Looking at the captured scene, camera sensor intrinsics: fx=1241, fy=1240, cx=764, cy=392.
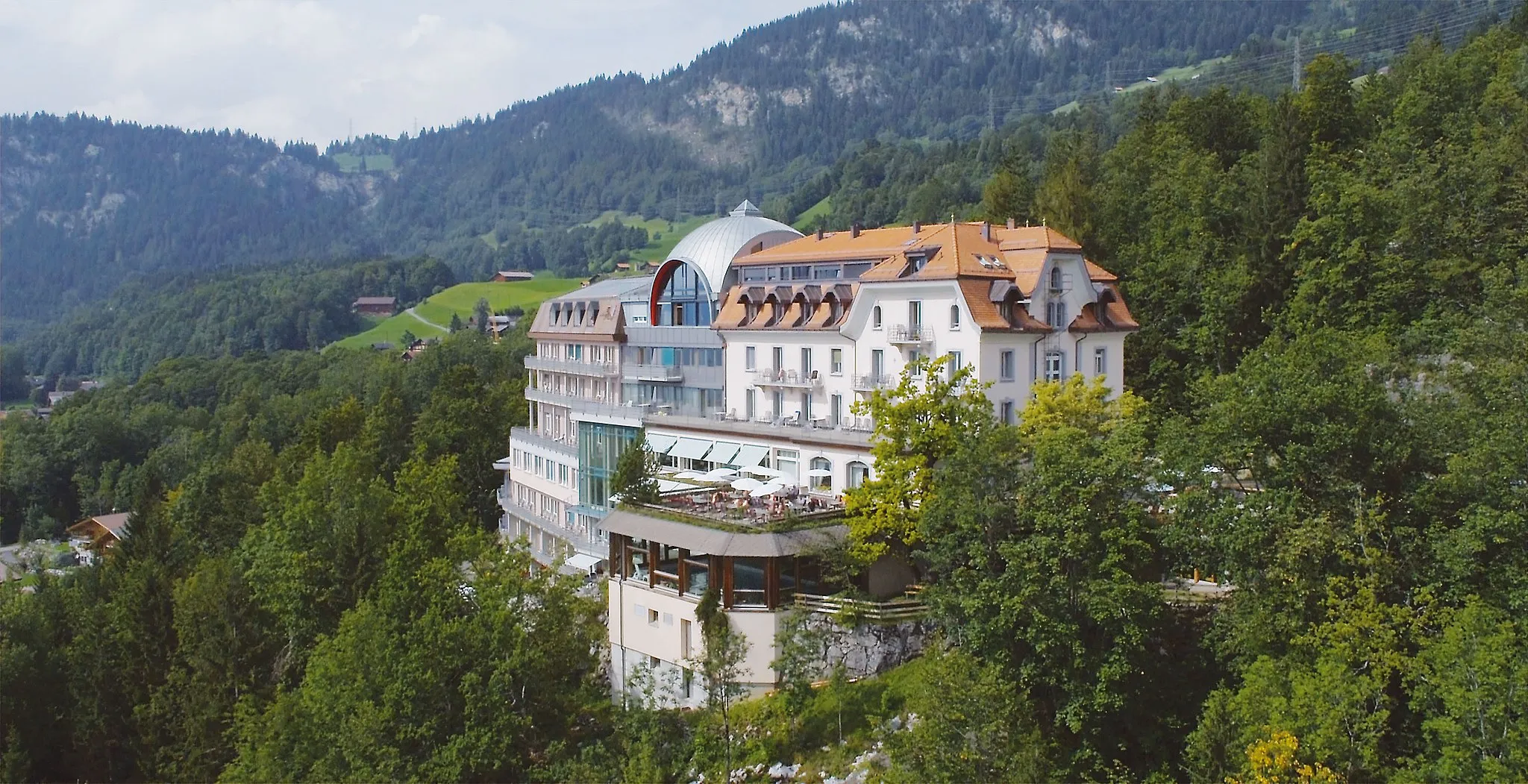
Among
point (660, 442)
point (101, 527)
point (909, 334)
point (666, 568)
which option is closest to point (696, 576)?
point (666, 568)

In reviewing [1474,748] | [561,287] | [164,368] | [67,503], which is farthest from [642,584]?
[561,287]

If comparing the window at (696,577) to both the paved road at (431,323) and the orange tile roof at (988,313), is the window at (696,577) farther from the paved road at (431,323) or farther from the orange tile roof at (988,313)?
the paved road at (431,323)

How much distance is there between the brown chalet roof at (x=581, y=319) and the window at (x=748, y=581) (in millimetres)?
24074

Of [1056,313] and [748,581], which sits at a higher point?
[1056,313]

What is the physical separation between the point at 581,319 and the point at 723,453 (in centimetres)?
1857

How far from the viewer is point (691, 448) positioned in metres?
48.6

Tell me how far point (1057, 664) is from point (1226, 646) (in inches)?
145

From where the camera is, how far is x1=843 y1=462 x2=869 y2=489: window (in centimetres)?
4127

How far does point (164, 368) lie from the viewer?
148750mm

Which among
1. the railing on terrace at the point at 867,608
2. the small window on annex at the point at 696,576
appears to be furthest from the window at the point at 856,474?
the railing on terrace at the point at 867,608

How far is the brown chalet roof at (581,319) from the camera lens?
192ft

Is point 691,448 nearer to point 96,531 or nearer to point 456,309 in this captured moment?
point 96,531

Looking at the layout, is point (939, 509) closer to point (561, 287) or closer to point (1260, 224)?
point (1260, 224)

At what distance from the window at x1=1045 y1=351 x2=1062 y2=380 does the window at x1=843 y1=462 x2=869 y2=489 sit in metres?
7.84
